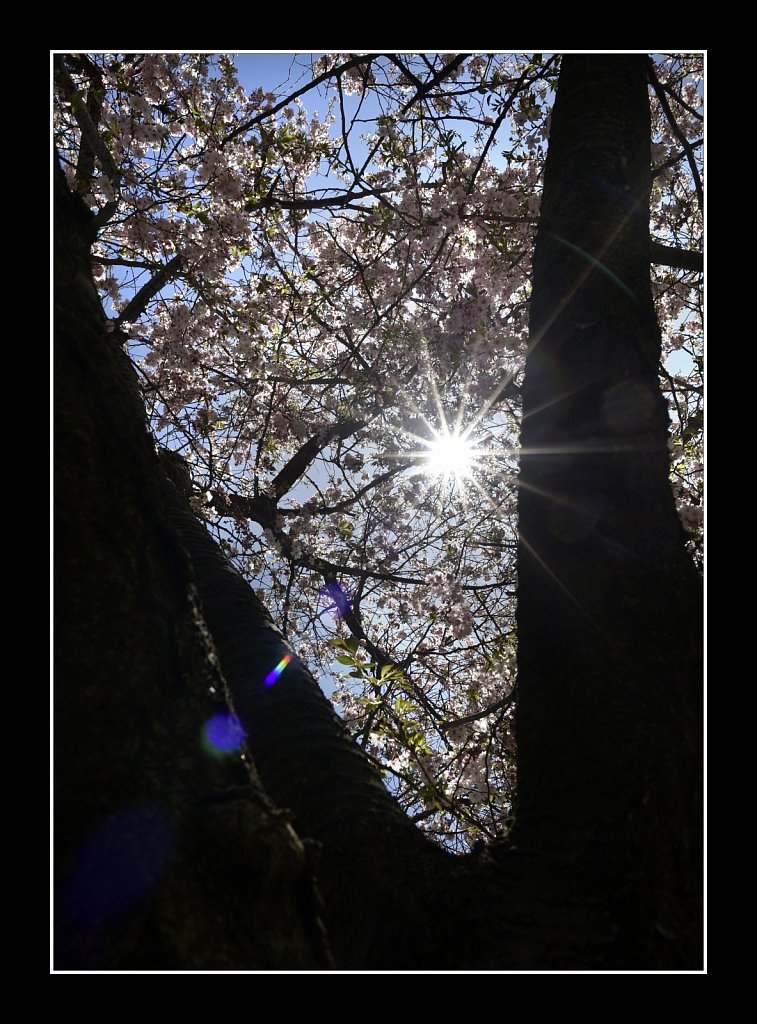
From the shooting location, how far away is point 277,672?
1713 millimetres

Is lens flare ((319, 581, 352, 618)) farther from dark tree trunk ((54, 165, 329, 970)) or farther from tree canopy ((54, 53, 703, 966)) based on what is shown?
dark tree trunk ((54, 165, 329, 970))

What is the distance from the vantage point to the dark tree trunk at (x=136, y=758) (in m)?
0.68

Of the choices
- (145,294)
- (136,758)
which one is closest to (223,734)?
(136,758)

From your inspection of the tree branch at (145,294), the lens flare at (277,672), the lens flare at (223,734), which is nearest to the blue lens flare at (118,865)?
the lens flare at (223,734)

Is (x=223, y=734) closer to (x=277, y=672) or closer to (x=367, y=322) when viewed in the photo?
(x=277, y=672)

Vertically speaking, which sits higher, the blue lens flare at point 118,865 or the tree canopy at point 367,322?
the tree canopy at point 367,322

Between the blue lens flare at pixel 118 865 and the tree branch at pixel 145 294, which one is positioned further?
the tree branch at pixel 145 294

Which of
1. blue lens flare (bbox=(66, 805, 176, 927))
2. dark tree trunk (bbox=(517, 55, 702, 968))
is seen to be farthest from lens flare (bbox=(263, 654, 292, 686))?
blue lens flare (bbox=(66, 805, 176, 927))

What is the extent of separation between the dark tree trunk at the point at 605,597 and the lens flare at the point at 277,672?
0.71m

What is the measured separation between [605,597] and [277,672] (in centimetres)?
95

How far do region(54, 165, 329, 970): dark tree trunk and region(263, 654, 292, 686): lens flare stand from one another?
72 cm

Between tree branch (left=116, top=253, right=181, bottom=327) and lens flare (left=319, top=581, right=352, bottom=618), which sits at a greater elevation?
tree branch (left=116, top=253, right=181, bottom=327)

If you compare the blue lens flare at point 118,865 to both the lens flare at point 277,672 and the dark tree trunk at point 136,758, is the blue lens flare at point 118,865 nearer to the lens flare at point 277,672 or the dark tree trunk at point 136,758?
the dark tree trunk at point 136,758

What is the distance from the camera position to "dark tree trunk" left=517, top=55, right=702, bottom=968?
0.95 meters
